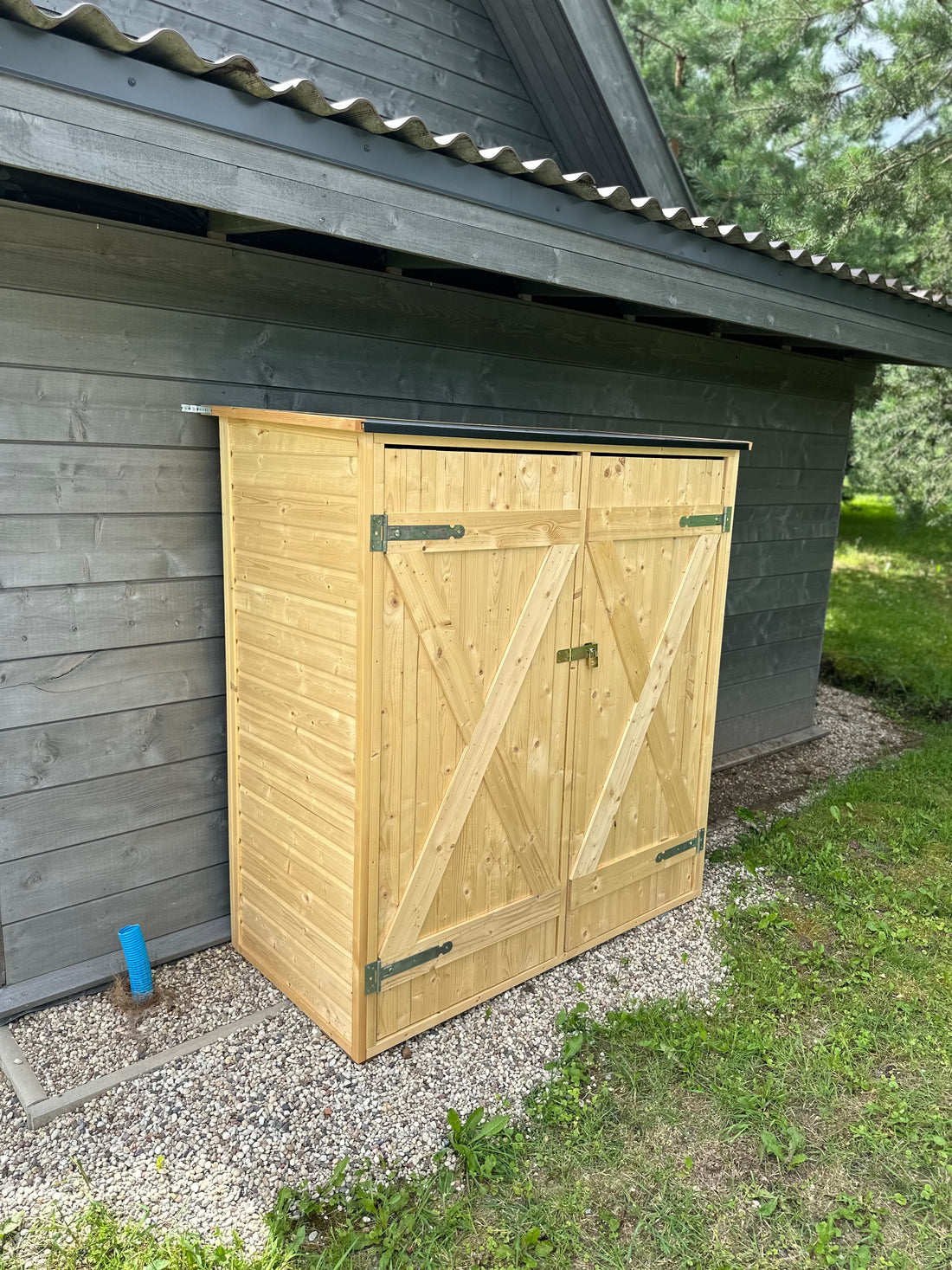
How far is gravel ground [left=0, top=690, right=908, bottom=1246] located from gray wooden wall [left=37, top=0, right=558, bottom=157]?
3.60m

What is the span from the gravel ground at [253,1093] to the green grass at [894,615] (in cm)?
526

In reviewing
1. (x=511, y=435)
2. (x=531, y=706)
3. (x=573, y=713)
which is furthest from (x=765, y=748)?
(x=511, y=435)

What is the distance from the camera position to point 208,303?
3.12m

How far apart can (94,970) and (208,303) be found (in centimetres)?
244

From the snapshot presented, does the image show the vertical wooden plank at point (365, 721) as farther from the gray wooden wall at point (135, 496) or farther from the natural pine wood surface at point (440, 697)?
the gray wooden wall at point (135, 496)

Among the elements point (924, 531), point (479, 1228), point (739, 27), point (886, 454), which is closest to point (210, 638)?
point (479, 1228)

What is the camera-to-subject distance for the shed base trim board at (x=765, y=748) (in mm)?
5988

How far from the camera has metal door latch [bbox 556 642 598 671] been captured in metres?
3.29

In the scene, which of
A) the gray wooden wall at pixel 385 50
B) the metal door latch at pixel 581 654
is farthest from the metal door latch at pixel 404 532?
the gray wooden wall at pixel 385 50

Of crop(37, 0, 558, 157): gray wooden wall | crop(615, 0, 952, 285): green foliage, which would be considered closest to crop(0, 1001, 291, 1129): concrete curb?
crop(37, 0, 558, 157): gray wooden wall

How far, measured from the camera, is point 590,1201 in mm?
2500

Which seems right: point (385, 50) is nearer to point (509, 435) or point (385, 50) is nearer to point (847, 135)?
point (509, 435)

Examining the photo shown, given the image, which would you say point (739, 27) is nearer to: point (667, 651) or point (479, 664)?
point (667, 651)

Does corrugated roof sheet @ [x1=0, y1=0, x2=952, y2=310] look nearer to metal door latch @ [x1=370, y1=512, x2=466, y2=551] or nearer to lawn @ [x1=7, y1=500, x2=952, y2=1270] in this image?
metal door latch @ [x1=370, y1=512, x2=466, y2=551]
